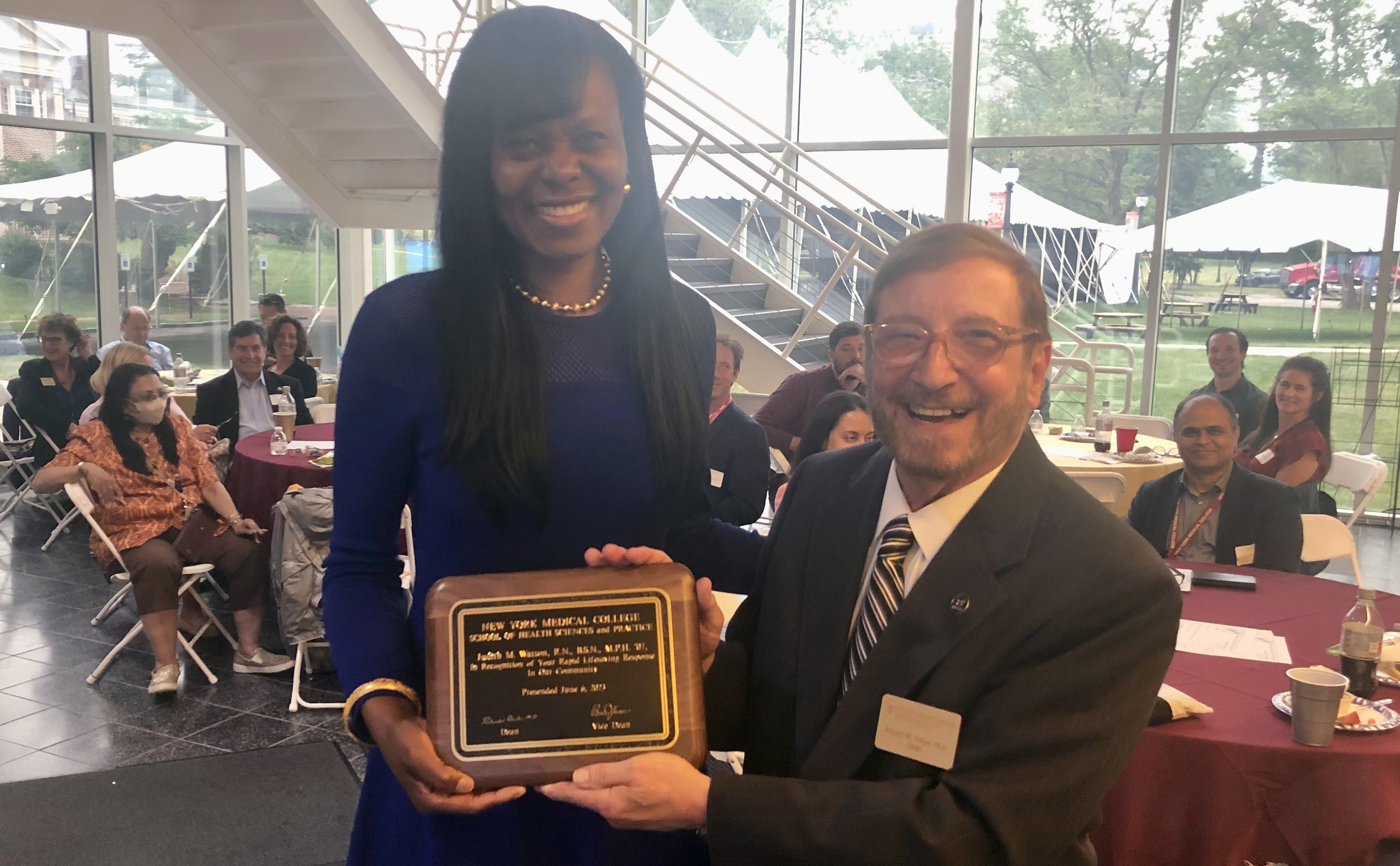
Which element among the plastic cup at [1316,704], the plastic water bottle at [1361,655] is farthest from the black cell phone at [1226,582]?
the plastic cup at [1316,704]

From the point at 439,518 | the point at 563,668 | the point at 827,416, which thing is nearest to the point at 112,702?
the point at 827,416

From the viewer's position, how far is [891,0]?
387 inches

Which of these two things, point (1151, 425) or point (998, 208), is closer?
point (1151, 425)

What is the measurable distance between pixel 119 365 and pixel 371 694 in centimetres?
498

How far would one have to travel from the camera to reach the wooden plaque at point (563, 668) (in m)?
1.21

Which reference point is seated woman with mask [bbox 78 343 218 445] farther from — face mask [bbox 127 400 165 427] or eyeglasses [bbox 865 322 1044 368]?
eyeglasses [bbox 865 322 1044 368]

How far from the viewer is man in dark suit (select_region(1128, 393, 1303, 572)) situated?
3.70 m

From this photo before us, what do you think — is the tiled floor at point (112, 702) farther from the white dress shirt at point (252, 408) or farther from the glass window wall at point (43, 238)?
the glass window wall at point (43, 238)

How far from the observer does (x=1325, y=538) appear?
4.00m

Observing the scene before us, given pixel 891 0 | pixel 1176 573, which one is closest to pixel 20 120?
pixel 891 0

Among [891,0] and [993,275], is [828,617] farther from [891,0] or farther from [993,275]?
[891,0]

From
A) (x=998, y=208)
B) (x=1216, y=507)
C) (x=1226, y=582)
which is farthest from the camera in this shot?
(x=998, y=208)

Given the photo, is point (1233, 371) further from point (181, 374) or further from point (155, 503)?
point (181, 374)

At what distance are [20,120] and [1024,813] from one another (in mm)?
10239
